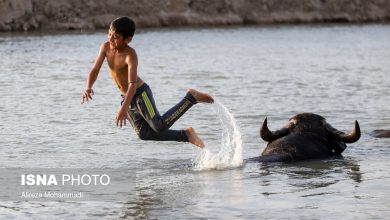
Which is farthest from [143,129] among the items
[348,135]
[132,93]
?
[348,135]

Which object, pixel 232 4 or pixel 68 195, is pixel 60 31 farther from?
pixel 68 195

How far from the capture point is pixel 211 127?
47.4 ft

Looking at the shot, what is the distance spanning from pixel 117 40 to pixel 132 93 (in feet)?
1.73

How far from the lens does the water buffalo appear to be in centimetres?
A: 1155

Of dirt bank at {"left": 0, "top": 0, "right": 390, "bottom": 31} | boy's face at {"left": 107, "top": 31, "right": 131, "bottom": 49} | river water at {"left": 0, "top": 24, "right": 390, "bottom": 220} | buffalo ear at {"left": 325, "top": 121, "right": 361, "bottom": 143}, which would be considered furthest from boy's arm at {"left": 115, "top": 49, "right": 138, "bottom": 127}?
dirt bank at {"left": 0, "top": 0, "right": 390, "bottom": 31}

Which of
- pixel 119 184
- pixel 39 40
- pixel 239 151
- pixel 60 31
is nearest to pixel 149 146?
pixel 239 151

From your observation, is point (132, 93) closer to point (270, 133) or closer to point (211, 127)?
point (270, 133)

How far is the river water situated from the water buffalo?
0.56ft

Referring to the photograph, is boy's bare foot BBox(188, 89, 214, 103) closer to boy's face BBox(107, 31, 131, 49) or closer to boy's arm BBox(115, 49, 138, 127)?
boy's arm BBox(115, 49, 138, 127)

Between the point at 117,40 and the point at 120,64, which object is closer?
the point at 117,40

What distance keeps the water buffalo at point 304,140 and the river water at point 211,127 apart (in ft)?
0.56

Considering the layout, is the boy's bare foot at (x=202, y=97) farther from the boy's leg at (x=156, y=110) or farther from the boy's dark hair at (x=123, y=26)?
the boy's dark hair at (x=123, y=26)

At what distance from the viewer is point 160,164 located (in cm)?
1144

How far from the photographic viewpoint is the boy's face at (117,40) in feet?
33.4
